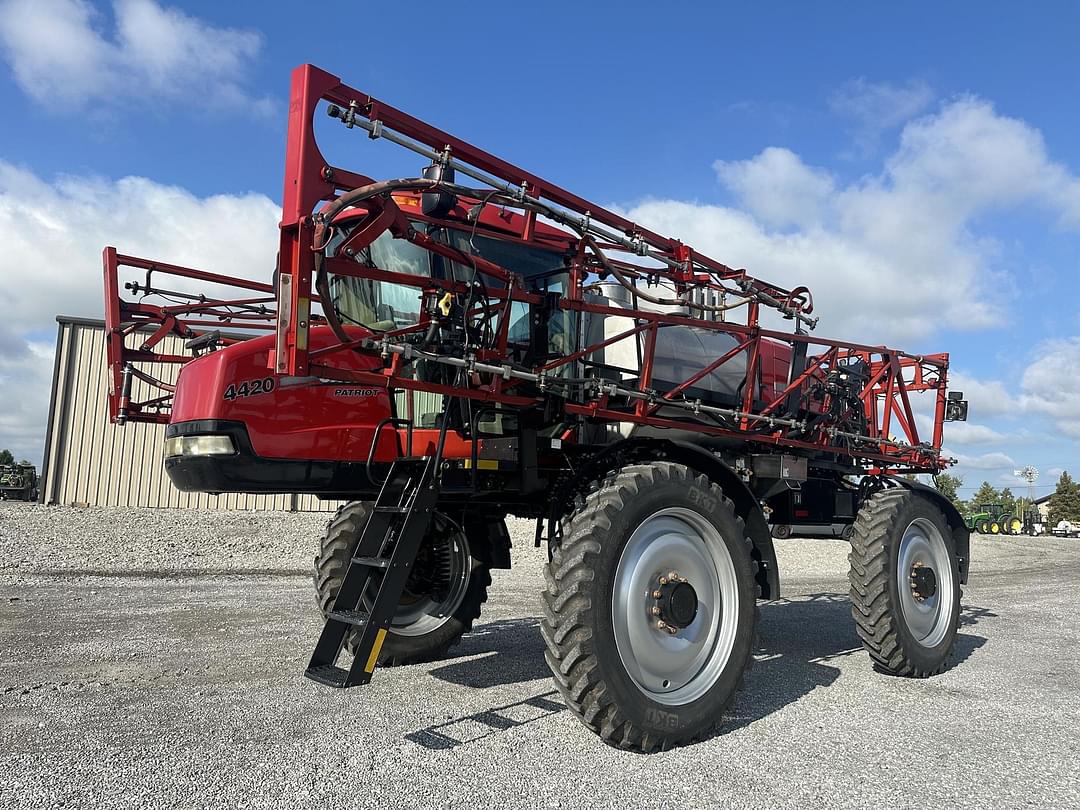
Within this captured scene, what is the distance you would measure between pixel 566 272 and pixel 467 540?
7.95 feet

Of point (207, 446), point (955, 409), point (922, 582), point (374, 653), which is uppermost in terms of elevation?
point (955, 409)

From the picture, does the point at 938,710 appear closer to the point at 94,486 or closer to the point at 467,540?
the point at 467,540

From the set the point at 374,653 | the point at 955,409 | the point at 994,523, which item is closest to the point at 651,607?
the point at 374,653

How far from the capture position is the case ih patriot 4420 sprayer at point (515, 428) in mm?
4105

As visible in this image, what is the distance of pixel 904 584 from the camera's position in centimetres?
634

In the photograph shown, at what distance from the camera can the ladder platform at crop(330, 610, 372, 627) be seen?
420 centimetres

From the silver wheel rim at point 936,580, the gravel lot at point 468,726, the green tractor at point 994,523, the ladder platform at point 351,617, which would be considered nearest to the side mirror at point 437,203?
the ladder platform at point 351,617

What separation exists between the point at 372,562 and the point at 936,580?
4.93 meters

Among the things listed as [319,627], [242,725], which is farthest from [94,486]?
[242,725]

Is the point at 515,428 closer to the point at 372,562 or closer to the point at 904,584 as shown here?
the point at 372,562

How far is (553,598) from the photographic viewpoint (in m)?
4.19

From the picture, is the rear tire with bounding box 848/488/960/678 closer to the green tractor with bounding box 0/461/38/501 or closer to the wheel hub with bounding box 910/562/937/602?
the wheel hub with bounding box 910/562/937/602

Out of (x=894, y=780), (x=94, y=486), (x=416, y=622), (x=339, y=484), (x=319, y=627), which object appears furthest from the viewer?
(x=94, y=486)

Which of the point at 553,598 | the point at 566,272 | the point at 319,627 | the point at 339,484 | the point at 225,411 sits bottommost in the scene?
the point at 319,627
